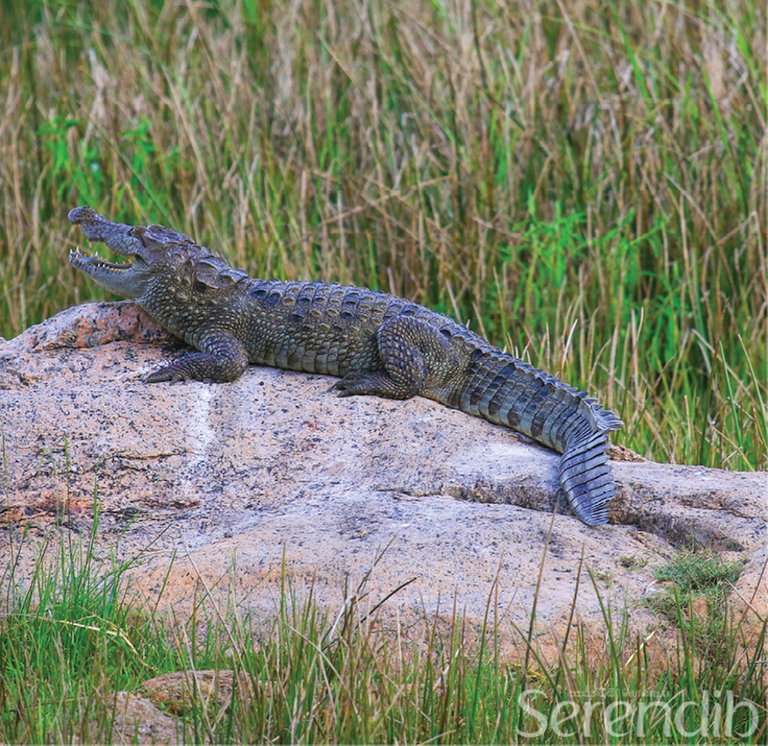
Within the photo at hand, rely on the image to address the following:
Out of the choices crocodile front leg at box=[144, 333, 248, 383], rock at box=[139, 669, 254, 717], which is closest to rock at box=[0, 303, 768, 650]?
crocodile front leg at box=[144, 333, 248, 383]

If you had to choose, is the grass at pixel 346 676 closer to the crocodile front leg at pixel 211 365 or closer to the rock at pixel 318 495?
the rock at pixel 318 495

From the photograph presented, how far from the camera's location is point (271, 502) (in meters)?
4.47

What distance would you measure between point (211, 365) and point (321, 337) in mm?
505

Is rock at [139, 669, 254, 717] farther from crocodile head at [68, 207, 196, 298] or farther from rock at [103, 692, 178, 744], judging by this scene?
crocodile head at [68, 207, 196, 298]

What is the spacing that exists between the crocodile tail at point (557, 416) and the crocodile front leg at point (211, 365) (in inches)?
38.4

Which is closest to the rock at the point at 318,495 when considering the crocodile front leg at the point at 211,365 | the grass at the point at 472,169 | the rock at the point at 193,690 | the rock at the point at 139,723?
the crocodile front leg at the point at 211,365

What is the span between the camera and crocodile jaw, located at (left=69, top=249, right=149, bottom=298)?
17.7 ft

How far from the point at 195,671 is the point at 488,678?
858 mm

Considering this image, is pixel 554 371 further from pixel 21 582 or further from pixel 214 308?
pixel 21 582

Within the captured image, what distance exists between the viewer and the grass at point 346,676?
10.5ft

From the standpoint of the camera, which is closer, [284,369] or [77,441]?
[77,441]

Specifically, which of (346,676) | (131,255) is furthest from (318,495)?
(131,255)

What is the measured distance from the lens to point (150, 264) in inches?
213

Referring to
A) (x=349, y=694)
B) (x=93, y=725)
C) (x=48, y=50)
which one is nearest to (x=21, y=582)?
(x=93, y=725)
